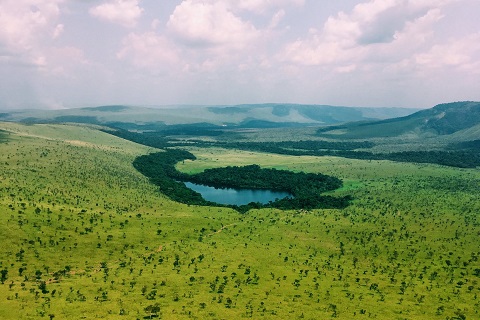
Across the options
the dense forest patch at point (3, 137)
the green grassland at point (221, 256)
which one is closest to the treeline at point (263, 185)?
the green grassland at point (221, 256)

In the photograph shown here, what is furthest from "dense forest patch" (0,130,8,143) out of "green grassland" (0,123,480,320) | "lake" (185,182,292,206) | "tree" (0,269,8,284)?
"tree" (0,269,8,284)

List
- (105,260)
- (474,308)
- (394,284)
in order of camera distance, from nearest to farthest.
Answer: (474,308)
(394,284)
(105,260)

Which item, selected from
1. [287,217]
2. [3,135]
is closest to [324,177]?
[287,217]

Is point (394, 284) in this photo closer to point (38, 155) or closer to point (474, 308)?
point (474, 308)

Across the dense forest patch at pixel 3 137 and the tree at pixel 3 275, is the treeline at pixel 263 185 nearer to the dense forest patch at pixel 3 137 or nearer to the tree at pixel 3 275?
the dense forest patch at pixel 3 137

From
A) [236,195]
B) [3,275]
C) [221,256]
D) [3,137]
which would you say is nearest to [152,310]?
[3,275]

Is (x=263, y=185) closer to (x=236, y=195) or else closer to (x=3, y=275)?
(x=236, y=195)

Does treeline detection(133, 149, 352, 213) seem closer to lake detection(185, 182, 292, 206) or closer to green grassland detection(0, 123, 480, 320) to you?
lake detection(185, 182, 292, 206)
